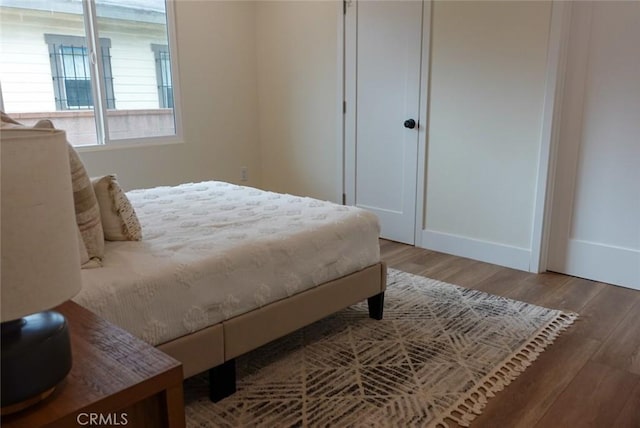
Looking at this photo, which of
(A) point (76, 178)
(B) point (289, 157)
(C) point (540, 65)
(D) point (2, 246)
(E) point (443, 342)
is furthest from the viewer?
(B) point (289, 157)

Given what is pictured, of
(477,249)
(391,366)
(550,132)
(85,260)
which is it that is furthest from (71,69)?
(550,132)

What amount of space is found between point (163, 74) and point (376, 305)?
9.54 ft

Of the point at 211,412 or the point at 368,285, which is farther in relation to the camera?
the point at 368,285

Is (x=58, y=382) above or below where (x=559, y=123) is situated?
below

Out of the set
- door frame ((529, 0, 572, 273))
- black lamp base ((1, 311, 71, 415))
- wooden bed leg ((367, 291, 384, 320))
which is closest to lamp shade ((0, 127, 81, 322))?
black lamp base ((1, 311, 71, 415))

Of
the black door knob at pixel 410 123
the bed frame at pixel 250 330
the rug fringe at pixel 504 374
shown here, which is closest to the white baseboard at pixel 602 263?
the rug fringe at pixel 504 374

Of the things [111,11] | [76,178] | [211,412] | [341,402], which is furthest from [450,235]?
[111,11]

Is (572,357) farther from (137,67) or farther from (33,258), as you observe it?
(137,67)

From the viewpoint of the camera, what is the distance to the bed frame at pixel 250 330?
1.80m

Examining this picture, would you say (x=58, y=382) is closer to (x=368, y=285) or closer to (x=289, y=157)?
(x=368, y=285)

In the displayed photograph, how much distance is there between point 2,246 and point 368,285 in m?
1.97

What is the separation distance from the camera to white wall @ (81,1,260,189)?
4289 mm

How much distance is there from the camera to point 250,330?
1988 mm

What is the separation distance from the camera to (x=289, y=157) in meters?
4.91
